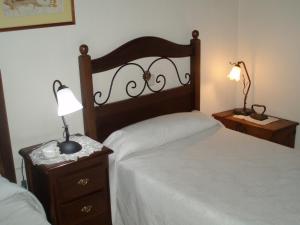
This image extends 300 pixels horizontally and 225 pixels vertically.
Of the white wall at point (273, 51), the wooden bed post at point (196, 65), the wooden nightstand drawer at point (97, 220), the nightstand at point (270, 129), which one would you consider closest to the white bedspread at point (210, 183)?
the wooden nightstand drawer at point (97, 220)

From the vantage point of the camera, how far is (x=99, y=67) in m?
2.71

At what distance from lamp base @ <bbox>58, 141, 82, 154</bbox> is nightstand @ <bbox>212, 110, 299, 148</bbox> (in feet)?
5.01

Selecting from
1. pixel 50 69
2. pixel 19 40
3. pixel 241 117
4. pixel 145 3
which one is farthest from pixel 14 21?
pixel 241 117

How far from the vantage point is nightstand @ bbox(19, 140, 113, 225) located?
2.29m

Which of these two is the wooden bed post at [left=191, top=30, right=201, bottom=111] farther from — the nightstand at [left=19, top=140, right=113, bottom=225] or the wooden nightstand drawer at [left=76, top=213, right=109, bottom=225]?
the wooden nightstand drawer at [left=76, top=213, right=109, bottom=225]

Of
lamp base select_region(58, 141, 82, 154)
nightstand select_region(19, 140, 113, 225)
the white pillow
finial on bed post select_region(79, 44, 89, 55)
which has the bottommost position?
nightstand select_region(19, 140, 113, 225)

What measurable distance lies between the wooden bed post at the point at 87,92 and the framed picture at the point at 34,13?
227mm

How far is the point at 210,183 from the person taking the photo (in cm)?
227

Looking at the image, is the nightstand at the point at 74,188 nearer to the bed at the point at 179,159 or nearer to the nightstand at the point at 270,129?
the bed at the point at 179,159

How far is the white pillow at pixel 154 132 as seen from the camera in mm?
2633

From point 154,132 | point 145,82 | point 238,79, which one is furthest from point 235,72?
point 154,132

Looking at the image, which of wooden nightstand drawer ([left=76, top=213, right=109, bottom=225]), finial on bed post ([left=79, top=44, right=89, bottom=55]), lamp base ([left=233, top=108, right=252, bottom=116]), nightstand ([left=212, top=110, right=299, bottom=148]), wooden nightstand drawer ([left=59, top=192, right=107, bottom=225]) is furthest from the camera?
lamp base ([left=233, top=108, right=252, bottom=116])

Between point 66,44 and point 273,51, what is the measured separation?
176 centimetres

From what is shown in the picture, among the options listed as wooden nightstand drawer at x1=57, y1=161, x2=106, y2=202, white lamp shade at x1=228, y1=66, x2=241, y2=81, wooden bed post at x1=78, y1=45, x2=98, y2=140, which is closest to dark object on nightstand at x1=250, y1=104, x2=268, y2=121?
white lamp shade at x1=228, y1=66, x2=241, y2=81
